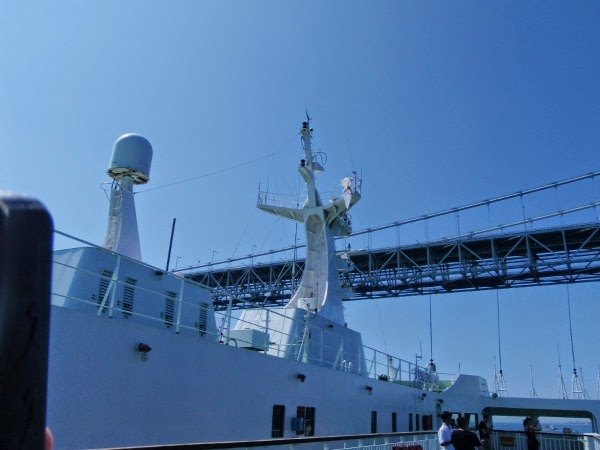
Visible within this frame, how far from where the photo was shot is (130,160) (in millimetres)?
15820

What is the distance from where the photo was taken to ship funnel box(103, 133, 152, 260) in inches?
591

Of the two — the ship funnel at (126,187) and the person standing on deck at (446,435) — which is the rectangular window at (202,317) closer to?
the ship funnel at (126,187)

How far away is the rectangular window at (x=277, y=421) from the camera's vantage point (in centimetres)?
1281

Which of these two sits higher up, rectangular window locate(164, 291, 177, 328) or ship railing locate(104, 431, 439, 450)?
rectangular window locate(164, 291, 177, 328)

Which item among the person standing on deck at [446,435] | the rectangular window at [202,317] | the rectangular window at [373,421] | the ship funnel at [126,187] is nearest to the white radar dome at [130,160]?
the ship funnel at [126,187]

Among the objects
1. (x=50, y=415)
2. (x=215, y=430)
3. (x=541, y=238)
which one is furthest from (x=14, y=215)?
(x=541, y=238)

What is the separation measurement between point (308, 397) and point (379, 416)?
5.39 m

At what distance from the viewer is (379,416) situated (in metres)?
18.5

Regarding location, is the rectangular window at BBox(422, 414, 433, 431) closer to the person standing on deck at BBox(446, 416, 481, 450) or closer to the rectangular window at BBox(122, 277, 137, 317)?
the person standing on deck at BBox(446, 416, 481, 450)

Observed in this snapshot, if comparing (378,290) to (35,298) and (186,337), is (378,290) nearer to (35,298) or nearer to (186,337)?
(186,337)

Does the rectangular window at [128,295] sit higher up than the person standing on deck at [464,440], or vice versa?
the rectangular window at [128,295]

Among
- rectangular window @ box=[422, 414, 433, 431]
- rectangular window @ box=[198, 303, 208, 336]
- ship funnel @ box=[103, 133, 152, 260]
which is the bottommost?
rectangular window @ box=[422, 414, 433, 431]

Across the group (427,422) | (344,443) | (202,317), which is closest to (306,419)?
(202,317)

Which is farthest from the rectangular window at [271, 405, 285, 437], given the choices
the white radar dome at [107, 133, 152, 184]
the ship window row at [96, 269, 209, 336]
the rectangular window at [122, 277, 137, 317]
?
the white radar dome at [107, 133, 152, 184]
